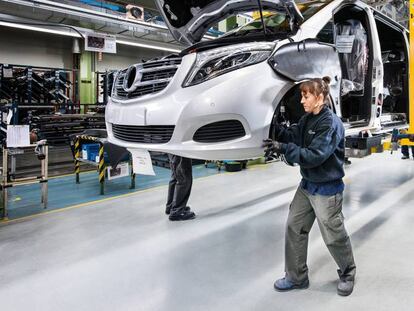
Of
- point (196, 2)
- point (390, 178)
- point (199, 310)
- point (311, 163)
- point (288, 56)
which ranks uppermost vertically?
point (196, 2)

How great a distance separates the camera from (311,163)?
79.7 inches

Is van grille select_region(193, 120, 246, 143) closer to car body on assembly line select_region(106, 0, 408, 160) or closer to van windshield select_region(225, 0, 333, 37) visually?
car body on assembly line select_region(106, 0, 408, 160)

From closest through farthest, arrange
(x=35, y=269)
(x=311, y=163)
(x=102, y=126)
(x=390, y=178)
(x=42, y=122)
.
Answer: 1. (x=311, y=163)
2. (x=35, y=269)
3. (x=390, y=178)
4. (x=42, y=122)
5. (x=102, y=126)

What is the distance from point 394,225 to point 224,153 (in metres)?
2.38

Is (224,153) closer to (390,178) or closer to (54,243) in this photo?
(54,243)

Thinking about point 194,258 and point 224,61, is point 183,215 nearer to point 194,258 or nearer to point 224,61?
point 194,258

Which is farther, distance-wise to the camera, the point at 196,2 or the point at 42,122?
the point at 42,122

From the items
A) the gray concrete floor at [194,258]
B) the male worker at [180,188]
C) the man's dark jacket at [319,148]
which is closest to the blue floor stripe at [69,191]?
the gray concrete floor at [194,258]

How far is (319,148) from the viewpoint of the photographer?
2023 mm

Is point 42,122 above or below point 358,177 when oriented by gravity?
above

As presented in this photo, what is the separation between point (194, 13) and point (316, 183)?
1987 mm

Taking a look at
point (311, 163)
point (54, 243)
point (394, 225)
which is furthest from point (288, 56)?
point (54, 243)

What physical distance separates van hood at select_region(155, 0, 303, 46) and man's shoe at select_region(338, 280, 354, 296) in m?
2.20

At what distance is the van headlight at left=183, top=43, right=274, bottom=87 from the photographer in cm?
219
